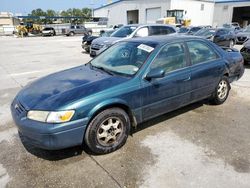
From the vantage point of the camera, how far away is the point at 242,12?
53.7m

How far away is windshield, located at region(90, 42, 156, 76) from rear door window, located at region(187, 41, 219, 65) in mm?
838

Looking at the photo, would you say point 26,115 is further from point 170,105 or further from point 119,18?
point 119,18

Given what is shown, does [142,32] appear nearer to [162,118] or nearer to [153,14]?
[162,118]

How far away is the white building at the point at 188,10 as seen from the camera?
43688 millimetres

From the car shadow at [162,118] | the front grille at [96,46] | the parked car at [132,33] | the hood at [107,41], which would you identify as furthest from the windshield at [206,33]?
the car shadow at [162,118]

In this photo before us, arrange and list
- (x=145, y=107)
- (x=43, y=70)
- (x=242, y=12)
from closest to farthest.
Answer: (x=145, y=107) → (x=43, y=70) → (x=242, y=12)

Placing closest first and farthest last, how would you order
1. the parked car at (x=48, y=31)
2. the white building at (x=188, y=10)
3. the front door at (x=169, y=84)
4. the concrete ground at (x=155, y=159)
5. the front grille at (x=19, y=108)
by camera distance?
1. the concrete ground at (x=155, y=159)
2. the front grille at (x=19, y=108)
3. the front door at (x=169, y=84)
4. the parked car at (x=48, y=31)
5. the white building at (x=188, y=10)


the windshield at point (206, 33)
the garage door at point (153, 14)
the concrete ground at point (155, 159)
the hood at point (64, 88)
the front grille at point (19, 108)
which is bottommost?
the concrete ground at point (155, 159)

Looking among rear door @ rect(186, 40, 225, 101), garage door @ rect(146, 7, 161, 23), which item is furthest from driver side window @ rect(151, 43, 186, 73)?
garage door @ rect(146, 7, 161, 23)

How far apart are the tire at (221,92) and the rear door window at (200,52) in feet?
1.90

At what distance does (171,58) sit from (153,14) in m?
44.8

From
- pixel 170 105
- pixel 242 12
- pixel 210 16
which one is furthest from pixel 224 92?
pixel 242 12

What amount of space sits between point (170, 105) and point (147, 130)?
1.84ft

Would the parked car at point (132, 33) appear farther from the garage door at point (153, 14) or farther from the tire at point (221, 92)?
the garage door at point (153, 14)
